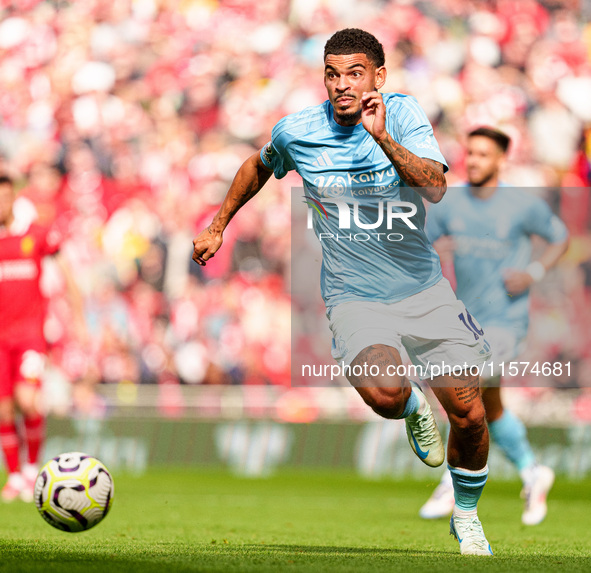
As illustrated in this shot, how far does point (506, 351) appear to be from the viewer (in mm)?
7977

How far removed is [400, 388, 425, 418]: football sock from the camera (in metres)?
5.47

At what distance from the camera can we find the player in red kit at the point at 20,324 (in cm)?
930

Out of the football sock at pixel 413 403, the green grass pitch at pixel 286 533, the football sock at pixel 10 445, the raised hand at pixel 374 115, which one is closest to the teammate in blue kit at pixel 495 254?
the green grass pitch at pixel 286 533

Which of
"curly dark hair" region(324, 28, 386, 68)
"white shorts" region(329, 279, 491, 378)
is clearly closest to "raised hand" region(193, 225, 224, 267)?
"white shorts" region(329, 279, 491, 378)

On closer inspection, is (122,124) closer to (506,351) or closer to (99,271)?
(99,271)

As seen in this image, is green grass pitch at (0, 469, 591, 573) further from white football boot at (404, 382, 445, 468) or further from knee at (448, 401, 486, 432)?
knee at (448, 401, 486, 432)

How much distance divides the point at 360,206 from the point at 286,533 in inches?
94.4

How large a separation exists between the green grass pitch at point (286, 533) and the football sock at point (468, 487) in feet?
0.88

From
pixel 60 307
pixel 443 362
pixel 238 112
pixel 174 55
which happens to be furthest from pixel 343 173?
pixel 174 55

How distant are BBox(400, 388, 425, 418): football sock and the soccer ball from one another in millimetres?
1614

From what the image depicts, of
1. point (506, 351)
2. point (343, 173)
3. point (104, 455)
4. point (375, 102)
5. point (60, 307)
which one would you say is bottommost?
point (104, 455)

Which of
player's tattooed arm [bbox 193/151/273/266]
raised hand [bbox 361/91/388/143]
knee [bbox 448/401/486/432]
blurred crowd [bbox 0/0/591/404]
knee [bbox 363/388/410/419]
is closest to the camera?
raised hand [bbox 361/91/388/143]

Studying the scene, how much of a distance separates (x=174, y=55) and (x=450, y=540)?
13658 millimetres

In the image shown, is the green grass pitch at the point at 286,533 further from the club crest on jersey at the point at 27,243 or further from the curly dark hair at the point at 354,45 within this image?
the curly dark hair at the point at 354,45
